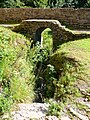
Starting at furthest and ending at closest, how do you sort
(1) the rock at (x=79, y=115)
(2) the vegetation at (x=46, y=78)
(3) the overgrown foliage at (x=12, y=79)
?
(2) the vegetation at (x=46, y=78)
(3) the overgrown foliage at (x=12, y=79)
(1) the rock at (x=79, y=115)

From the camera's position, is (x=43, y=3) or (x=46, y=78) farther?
(x=43, y=3)

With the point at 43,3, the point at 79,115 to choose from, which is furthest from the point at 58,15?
the point at 43,3

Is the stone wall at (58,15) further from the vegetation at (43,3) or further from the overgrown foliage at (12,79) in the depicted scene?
the vegetation at (43,3)

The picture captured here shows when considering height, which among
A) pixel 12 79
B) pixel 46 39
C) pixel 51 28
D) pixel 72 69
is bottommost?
pixel 46 39

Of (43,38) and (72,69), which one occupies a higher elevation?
(72,69)

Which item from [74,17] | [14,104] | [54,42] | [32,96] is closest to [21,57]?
[32,96]

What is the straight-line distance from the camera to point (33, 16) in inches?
521

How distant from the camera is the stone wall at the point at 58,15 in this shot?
12.8 m

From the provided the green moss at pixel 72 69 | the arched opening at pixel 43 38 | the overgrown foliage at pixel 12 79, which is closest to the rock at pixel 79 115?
the green moss at pixel 72 69

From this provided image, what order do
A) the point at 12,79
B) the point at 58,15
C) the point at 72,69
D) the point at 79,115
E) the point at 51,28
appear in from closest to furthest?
the point at 79,115
the point at 12,79
the point at 72,69
the point at 51,28
the point at 58,15

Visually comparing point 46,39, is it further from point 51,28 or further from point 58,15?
point 51,28

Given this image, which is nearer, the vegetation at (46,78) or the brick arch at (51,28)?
the vegetation at (46,78)

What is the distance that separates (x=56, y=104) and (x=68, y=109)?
0.93 ft

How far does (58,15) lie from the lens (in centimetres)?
1295
